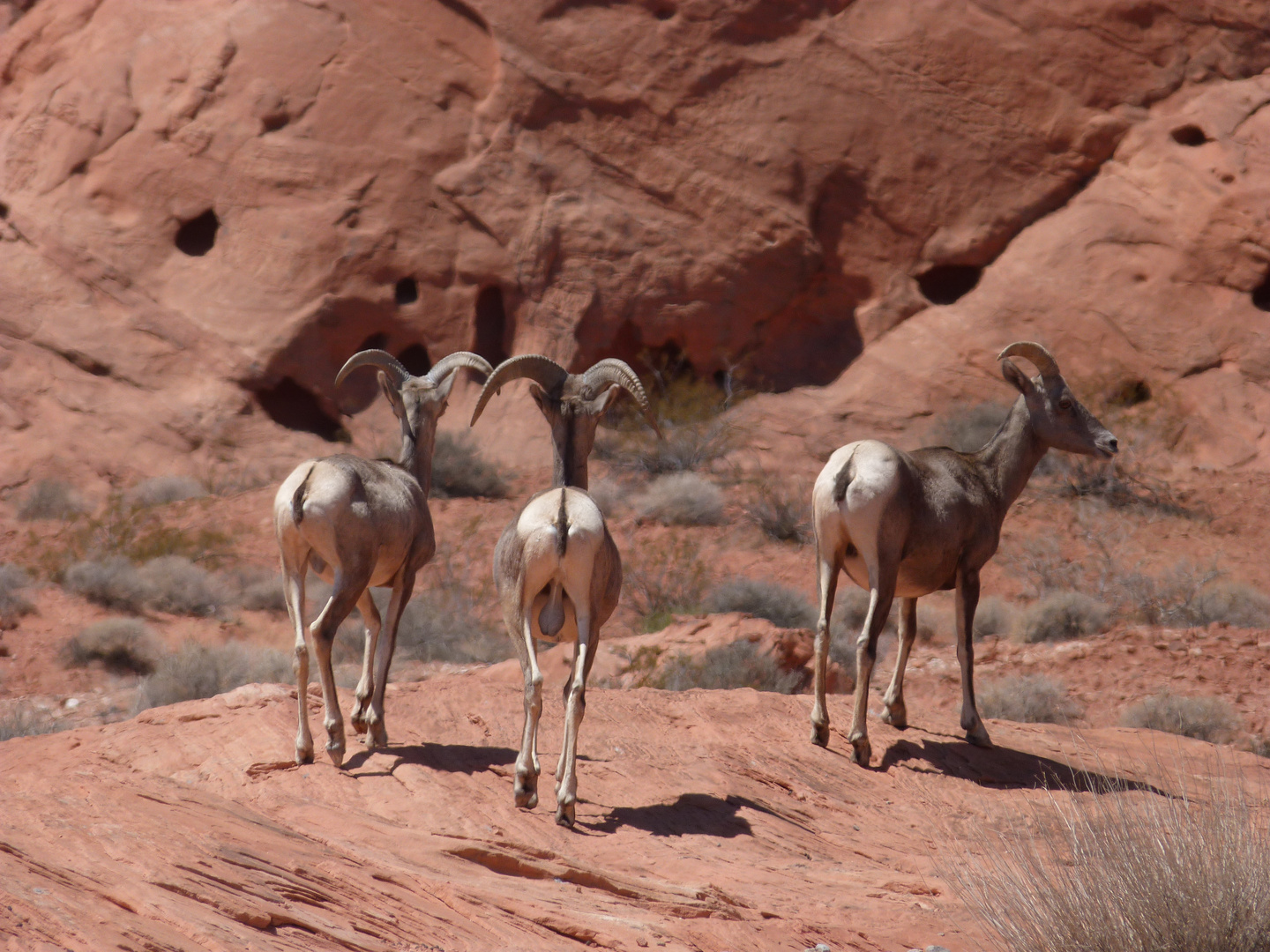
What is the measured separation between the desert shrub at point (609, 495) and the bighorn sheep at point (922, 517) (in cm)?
929

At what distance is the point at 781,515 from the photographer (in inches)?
714

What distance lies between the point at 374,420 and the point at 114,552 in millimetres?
5303

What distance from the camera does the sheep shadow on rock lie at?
8789mm

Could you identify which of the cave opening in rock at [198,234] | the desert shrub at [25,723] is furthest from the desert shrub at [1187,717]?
the cave opening in rock at [198,234]

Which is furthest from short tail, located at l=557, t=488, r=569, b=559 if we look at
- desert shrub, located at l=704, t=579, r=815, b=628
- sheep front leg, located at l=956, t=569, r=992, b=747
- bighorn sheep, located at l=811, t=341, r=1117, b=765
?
desert shrub, located at l=704, t=579, r=815, b=628

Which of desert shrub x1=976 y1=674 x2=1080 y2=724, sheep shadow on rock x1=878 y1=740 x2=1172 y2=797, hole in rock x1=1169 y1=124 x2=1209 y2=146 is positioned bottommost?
desert shrub x1=976 y1=674 x2=1080 y2=724

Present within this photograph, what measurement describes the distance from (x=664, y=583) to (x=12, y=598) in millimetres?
8028

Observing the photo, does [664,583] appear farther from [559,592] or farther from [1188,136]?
[1188,136]

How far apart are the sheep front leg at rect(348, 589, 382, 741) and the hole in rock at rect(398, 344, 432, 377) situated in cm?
1300

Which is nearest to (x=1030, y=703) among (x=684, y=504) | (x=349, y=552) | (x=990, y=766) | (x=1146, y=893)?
(x=990, y=766)

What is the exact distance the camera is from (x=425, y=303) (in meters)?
20.8

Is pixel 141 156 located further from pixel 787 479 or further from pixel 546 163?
pixel 787 479

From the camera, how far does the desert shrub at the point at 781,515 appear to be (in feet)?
59.1

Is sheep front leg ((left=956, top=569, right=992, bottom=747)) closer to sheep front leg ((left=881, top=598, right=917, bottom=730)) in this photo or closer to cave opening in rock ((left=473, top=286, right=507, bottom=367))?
sheep front leg ((left=881, top=598, right=917, bottom=730))
